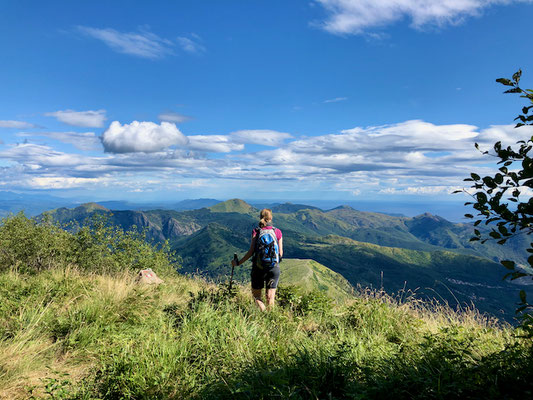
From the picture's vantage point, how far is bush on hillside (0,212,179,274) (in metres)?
23.5

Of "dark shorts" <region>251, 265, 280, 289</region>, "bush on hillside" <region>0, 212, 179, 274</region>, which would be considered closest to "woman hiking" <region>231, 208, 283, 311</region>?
"dark shorts" <region>251, 265, 280, 289</region>

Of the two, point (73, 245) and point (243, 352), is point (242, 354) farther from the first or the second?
point (73, 245)

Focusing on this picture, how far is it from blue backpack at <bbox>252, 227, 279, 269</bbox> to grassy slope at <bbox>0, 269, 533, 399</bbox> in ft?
3.79

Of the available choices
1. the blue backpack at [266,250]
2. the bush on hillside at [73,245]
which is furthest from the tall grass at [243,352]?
the bush on hillside at [73,245]

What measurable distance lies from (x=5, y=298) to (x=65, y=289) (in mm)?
1306

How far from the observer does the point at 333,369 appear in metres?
4.38

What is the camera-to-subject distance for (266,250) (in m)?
8.62

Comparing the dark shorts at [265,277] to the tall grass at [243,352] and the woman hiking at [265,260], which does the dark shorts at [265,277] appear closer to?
the woman hiking at [265,260]

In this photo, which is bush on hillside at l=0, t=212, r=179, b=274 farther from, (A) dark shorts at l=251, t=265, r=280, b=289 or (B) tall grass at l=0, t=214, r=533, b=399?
(A) dark shorts at l=251, t=265, r=280, b=289

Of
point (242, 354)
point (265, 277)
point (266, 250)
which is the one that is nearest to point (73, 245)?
point (265, 277)

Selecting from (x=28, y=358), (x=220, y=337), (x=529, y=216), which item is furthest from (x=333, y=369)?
(x=28, y=358)

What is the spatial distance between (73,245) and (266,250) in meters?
29.0

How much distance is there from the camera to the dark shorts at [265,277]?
28.1 feet

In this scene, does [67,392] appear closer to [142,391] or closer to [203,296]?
[142,391]
